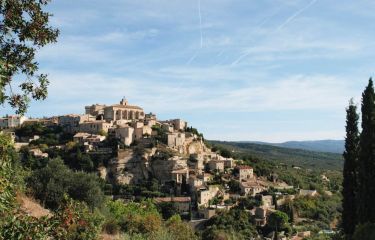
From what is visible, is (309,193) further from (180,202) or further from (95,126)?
(95,126)

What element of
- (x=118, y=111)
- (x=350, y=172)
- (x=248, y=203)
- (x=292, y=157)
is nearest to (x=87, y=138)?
(x=118, y=111)

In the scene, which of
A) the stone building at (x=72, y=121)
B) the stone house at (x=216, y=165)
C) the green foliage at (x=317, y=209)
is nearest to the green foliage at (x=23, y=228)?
the green foliage at (x=317, y=209)

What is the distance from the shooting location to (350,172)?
2002 centimetres

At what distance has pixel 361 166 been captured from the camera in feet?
57.5

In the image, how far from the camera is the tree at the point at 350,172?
63.4ft

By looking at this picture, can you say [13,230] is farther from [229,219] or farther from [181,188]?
[181,188]

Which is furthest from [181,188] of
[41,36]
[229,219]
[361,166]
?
[41,36]

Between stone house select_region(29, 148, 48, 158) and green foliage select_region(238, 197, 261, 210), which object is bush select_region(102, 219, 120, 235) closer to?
green foliage select_region(238, 197, 261, 210)

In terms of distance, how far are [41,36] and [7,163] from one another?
1610mm

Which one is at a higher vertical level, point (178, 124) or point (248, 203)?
point (178, 124)

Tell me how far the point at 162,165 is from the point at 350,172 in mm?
46727

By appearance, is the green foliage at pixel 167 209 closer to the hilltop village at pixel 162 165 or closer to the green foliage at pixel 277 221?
the hilltop village at pixel 162 165

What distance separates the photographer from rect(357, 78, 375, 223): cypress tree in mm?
16734

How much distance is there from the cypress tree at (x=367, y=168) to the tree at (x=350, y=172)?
67.0 inches
